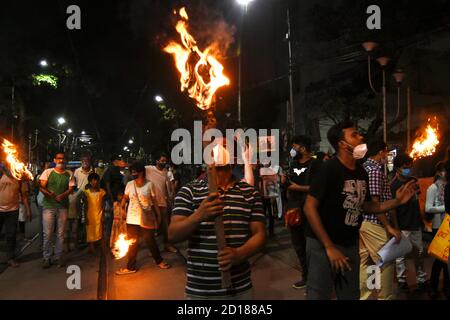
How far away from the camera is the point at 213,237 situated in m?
2.86

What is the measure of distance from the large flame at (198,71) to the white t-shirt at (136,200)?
3026 millimetres

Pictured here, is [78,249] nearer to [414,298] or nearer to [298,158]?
[298,158]

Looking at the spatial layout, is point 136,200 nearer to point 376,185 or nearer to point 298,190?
point 298,190

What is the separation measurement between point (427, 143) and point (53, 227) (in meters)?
11.4

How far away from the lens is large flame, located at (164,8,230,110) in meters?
4.27

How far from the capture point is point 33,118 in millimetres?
25188

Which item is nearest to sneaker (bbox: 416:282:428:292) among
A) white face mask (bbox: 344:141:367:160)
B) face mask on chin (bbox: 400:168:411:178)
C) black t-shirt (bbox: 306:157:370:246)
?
face mask on chin (bbox: 400:168:411:178)

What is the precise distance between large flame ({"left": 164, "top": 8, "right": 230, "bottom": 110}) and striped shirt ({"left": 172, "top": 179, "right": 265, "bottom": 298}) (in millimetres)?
1417

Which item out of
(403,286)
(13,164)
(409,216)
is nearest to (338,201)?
(409,216)

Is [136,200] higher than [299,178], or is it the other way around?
[299,178]

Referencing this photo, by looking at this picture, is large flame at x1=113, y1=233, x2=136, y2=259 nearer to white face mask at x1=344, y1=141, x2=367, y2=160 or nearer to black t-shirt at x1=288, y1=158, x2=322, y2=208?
black t-shirt at x1=288, y1=158, x2=322, y2=208

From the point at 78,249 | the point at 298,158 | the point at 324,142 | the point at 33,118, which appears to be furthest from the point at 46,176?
the point at 33,118
